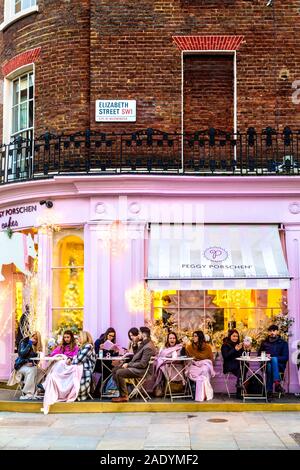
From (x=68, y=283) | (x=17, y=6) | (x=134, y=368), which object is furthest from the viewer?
(x=17, y=6)

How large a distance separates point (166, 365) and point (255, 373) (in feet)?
5.28

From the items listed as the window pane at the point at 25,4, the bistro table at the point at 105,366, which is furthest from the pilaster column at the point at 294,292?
the window pane at the point at 25,4

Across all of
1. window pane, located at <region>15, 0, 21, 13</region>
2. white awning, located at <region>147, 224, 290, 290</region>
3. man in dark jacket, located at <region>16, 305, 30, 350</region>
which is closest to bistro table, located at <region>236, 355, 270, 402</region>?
white awning, located at <region>147, 224, 290, 290</region>

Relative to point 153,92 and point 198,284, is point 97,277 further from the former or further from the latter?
point 153,92

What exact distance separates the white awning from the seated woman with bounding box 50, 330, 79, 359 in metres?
1.74

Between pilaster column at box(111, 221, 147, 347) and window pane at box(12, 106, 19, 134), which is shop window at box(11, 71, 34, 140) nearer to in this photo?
window pane at box(12, 106, 19, 134)

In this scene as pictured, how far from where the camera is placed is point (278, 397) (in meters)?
13.3

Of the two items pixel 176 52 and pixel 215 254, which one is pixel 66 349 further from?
pixel 176 52

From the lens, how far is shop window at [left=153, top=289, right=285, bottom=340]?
14.2 m

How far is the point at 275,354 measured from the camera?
13.4 metres

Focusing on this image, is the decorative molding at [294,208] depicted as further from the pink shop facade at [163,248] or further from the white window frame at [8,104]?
the white window frame at [8,104]

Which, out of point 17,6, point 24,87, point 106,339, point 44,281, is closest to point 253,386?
point 106,339

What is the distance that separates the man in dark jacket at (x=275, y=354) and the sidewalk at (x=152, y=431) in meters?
1.09
